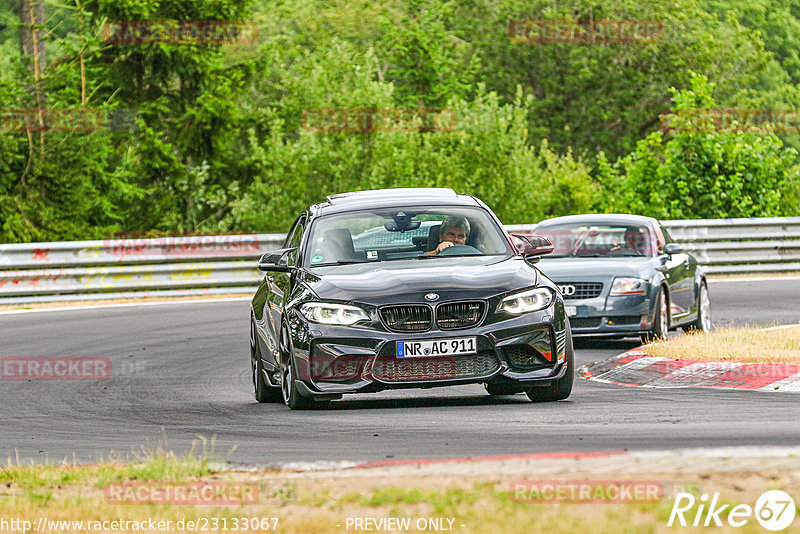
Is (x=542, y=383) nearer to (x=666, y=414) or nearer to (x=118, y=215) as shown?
(x=666, y=414)

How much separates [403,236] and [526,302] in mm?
1459

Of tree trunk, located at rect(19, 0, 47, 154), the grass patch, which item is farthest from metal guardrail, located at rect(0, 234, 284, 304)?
the grass patch

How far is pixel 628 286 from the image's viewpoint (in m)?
15.0

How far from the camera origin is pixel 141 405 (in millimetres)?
11305

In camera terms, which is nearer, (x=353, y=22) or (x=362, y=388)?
A: (x=362, y=388)

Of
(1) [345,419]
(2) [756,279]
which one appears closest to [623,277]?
(1) [345,419]

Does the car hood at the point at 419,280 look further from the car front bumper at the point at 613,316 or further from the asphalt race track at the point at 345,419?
the car front bumper at the point at 613,316

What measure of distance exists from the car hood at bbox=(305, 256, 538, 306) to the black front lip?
222 millimetres

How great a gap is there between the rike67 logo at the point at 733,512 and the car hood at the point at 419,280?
14.4 feet

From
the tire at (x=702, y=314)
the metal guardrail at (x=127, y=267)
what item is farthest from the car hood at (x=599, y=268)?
the metal guardrail at (x=127, y=267)

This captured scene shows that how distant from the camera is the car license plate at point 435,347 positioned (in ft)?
31.7

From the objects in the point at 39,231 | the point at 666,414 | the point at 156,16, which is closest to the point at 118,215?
the point at 39,231

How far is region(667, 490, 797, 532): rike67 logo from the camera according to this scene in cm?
511

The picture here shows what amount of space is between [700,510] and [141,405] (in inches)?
267
